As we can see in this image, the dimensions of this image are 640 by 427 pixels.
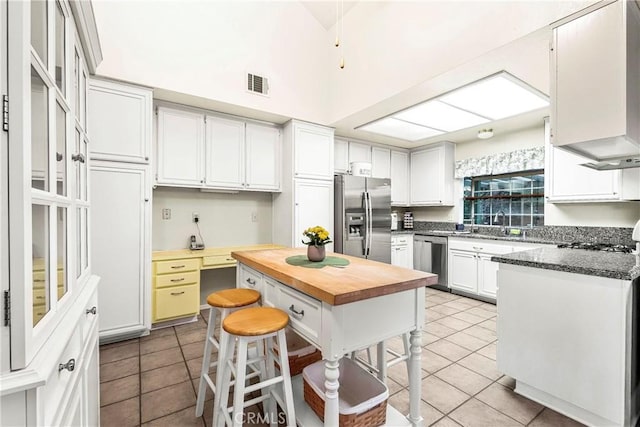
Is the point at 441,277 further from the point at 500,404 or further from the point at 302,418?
the point at 302,418

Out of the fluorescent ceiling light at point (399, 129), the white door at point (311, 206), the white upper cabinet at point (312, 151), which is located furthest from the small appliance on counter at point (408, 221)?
the white upper cabinet at point (312, 151)

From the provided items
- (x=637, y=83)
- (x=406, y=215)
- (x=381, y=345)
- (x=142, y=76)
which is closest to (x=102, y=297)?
(x=142, y=76)

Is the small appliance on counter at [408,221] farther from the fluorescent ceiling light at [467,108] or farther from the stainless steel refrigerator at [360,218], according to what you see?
the fluorescent ceiling light at [467,108]

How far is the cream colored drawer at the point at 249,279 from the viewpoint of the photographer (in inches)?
75.2

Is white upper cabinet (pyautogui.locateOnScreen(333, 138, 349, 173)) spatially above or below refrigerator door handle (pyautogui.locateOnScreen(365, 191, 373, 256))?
above

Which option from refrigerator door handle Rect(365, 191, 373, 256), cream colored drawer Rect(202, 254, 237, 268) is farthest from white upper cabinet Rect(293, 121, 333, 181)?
cream colored drawer Rect(202, 254, 237, 268)

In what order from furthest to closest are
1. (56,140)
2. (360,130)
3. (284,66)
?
(360,130)
(284,66)
(56,140)

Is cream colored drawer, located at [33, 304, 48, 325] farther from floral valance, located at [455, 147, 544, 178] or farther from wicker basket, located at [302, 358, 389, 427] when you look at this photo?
floral valance, located at [455, 147, 544, 178]

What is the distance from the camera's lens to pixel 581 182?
10.5 ft

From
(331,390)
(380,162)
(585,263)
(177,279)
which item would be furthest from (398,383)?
(380,162)

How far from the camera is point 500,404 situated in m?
1.86

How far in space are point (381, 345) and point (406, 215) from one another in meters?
4.13

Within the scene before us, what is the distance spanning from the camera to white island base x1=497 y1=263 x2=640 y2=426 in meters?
1.55

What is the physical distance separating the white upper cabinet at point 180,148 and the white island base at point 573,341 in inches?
126
